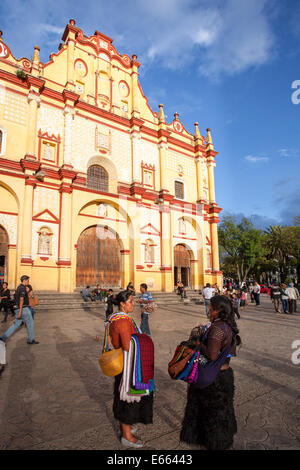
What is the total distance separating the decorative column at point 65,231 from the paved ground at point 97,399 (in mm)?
A: 9201

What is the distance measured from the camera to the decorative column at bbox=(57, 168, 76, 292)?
1589 cm

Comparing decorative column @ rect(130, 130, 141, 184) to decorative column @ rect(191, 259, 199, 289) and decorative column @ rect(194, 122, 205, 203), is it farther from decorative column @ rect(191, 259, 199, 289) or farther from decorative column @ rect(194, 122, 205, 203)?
decorative column @ rect(191, 259, 199, 289)

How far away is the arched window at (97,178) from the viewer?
1903 cm

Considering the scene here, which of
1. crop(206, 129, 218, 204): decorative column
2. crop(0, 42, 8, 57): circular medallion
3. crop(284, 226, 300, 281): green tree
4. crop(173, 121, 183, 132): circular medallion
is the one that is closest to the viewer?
crop(0, 42, 8, 57): circular medallion

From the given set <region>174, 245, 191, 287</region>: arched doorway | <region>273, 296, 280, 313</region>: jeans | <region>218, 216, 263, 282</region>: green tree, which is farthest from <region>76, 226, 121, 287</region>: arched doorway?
<region>218, 216, 263, 282</region>: green tree

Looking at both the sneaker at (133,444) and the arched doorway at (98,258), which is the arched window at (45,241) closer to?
the arched doorway at (98,258)

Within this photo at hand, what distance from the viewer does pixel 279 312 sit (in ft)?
44.4

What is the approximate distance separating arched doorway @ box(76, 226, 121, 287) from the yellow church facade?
0.23 feet

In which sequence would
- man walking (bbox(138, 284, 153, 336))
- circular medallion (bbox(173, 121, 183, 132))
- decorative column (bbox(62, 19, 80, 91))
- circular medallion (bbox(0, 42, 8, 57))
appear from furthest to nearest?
circular medallion (bbox(173, 121, 183, 132)), decorative column (bbox(62, 19, 80, 91)), circular medallion (bbox(0, 42, 8, 57)), man walking (bbox(138, 284, 153, 336))

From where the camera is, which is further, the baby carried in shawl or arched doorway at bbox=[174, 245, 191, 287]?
arched doorway at bbox=[174, 245, 191, 287]

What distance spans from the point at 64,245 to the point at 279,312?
1221cm

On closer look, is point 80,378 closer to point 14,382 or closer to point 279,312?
point 14,382

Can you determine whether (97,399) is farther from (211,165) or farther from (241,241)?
(241,241)

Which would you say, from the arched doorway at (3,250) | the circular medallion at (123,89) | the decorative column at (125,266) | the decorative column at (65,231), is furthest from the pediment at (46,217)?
the circular medallion at (123,89)
